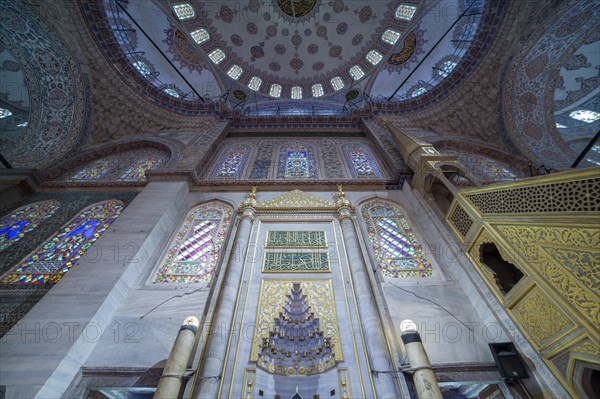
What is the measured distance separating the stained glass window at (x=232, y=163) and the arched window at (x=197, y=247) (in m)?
1.35

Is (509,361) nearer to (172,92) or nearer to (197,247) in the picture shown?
(197,247)

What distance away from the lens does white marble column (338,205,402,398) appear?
277cm

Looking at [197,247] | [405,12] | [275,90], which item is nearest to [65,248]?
[197,247]

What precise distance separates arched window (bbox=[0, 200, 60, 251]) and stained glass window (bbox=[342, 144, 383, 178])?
7564 millimetres

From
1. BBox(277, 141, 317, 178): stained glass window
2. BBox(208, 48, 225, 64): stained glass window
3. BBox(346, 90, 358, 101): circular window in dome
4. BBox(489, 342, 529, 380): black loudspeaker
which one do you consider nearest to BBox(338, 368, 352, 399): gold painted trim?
BBox(489, 342, 529, 380): black loudspeaker

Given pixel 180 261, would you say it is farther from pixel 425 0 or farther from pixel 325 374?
pixel 425 0

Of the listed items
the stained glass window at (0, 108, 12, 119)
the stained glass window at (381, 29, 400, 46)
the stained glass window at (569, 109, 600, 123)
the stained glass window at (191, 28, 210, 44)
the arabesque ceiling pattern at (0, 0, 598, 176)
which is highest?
the stained glass window at (381, 29, 400, 46)

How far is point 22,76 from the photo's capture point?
22.0ft

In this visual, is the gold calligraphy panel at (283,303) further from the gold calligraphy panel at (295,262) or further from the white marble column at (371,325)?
the white marble column at (371,325)

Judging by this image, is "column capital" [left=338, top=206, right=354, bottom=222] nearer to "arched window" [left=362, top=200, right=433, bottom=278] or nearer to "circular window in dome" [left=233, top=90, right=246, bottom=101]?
"arched window" [left=362, top=200, right=433, bottom=278]

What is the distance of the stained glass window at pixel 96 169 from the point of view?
7172 mm

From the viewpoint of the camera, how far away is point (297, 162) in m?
7.98

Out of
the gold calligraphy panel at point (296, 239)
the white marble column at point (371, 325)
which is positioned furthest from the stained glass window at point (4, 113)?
the white marble column at point (371, 325)

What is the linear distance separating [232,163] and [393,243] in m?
5.28
